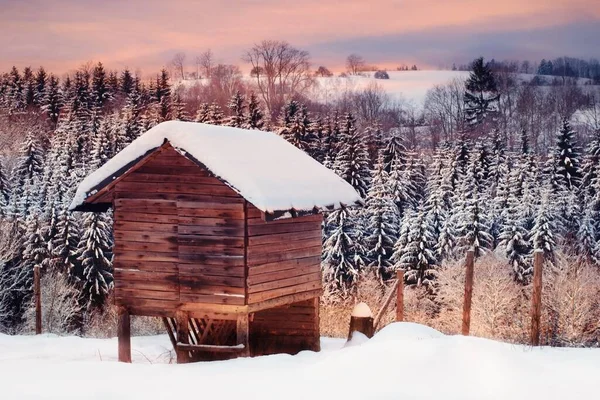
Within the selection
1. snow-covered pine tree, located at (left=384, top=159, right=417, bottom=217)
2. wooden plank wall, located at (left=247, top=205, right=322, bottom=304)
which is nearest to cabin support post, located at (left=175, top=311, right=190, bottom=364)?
wooden plank wall, located at (left=247, top=205, right=322, bottom=304)

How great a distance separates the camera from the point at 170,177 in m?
14.5

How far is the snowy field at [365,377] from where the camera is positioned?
799cm

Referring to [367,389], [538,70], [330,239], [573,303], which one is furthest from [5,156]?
[538,70]

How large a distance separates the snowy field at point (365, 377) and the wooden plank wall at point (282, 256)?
3.70 meters

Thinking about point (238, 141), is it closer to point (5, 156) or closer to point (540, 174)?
point (540, 174)

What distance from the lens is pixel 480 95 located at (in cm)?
9062

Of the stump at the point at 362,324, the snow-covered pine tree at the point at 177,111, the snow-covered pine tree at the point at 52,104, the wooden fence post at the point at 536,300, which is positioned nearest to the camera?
the wooden fence post at the point at 536,300

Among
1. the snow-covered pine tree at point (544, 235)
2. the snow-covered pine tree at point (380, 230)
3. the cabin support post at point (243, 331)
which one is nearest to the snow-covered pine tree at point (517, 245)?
the snow-covered pine tree at point (544, 235)

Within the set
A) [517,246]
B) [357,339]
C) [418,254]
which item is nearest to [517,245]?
[517,246]

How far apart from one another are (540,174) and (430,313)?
17.7 meters

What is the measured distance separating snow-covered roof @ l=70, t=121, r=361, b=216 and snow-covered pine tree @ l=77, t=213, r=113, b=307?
29.5m

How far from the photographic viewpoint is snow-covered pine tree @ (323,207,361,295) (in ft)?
147

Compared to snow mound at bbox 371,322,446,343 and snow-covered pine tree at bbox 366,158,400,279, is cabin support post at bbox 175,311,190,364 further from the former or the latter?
snow-covered pine tree at bbox 366,158,400,279

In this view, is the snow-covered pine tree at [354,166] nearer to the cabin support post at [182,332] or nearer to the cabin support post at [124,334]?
the cabin support post at [124,334]
